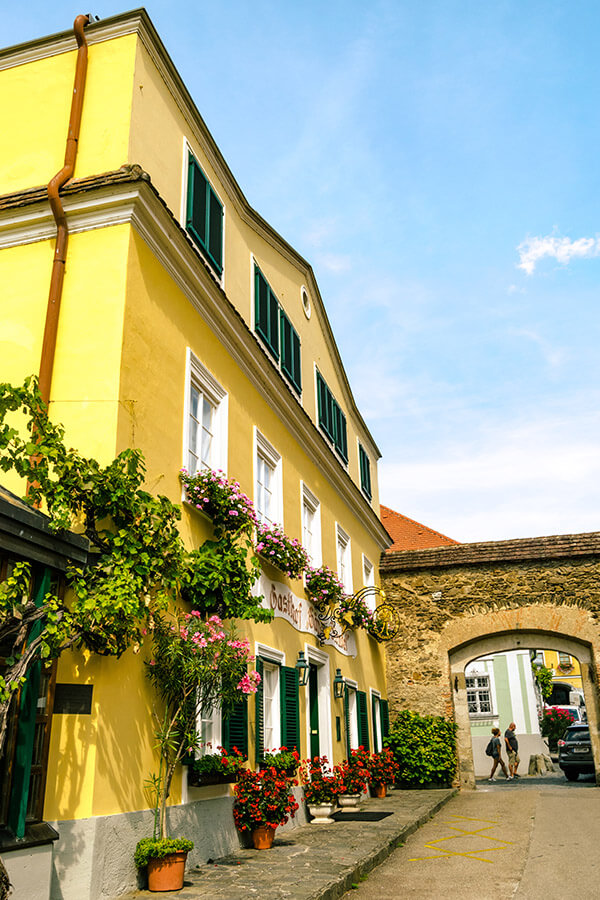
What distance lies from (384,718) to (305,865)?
31.4ft

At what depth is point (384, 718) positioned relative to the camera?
53.5 ft

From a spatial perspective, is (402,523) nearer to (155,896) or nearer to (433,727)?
(433,727)

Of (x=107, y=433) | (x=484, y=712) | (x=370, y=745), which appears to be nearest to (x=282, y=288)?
(x=107, y=433)

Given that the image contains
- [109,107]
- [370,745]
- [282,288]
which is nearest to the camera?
[109,107]

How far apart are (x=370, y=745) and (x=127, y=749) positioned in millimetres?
9697

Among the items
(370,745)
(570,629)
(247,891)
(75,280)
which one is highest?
(75,280)

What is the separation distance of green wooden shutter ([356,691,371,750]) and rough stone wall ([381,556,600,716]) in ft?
9.02

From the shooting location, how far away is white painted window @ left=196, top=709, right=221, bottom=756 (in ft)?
24.5

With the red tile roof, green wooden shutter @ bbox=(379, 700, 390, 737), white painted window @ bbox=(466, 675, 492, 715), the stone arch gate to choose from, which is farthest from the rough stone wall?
white painted window @ bbox=(466, 675, 492, 715)

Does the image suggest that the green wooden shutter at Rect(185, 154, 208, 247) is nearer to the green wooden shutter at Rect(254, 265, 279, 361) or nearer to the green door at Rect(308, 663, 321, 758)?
the green wooden shutter at Rect(254, 265, 279, 361)

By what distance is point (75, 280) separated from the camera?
7137mm

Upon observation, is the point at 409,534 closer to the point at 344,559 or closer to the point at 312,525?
the point at 344,559

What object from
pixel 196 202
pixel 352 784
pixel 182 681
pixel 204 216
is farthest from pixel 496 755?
pixel 196 202

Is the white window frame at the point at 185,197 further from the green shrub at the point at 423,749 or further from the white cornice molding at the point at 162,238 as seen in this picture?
the green shrub at the point at 423,749
